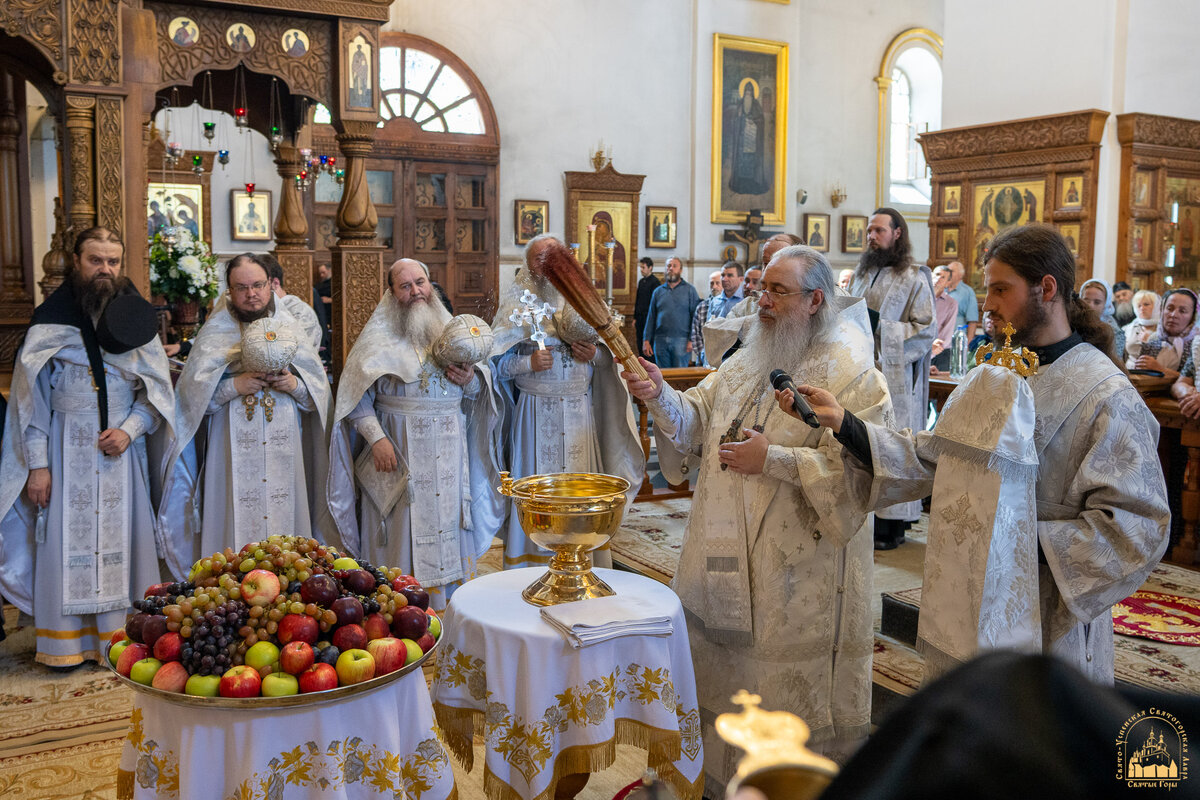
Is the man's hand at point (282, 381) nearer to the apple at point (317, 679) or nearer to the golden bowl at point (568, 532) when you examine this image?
the golden bowl at point (568, 532)

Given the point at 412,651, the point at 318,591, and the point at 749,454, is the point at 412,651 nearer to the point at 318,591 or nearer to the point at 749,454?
the point at 318,591

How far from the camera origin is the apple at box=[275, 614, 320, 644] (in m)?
2.48

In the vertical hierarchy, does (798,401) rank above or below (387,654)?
above

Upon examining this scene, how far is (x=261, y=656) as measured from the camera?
7.92ft

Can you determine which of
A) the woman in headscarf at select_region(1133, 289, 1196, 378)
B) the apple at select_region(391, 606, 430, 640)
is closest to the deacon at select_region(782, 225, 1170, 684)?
the apple at select_region(391, 606, 430, 640)

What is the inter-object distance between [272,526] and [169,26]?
11.0 feet

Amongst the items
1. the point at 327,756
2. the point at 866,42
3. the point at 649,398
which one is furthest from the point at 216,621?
the point at 866,42

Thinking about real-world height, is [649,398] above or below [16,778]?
above

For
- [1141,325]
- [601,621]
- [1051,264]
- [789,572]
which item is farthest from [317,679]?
[1141,325]

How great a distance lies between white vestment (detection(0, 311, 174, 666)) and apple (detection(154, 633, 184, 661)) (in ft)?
8.67

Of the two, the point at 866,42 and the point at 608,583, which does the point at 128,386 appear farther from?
the point at 866,42

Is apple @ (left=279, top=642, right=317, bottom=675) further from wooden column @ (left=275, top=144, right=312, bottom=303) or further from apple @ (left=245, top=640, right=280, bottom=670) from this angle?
wooden column @ (left=275, top=144, right=312, bottom=303)

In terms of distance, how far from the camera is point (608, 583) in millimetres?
3262

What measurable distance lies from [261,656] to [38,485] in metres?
2.89
